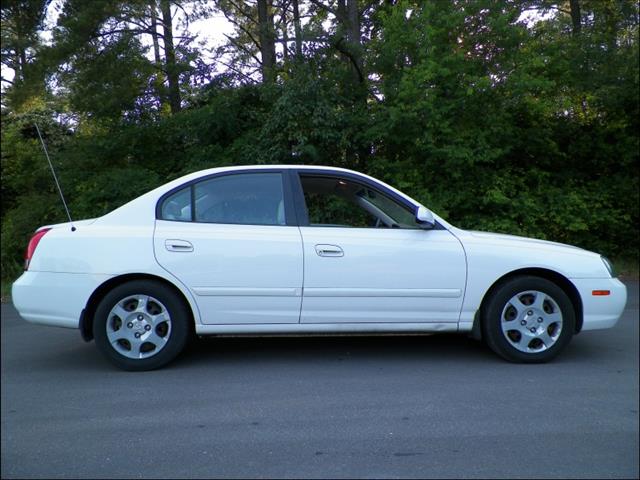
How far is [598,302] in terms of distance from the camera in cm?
478

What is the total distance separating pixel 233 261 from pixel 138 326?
90 centimetres

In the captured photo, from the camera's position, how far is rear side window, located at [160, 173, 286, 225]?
A: 4.73 metres

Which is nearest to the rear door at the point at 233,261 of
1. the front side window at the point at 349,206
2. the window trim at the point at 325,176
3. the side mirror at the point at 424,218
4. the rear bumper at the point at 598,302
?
the window trim at the point at 325,176

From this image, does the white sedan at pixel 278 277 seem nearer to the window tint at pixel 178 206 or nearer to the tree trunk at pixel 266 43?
the window tint at pixel 178 206

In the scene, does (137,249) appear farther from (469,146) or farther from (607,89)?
(607,89)

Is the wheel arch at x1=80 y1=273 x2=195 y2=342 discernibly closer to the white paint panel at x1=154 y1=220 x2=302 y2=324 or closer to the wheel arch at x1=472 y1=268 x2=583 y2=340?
the white paint panel at x1=154 y1=220 x2=302 y2=324

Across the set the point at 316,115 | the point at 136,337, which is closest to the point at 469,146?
the point at 316,115

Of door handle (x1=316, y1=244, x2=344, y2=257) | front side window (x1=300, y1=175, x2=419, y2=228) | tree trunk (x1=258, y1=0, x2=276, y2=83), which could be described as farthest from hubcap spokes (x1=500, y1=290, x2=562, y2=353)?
tree trunk (x1=258, y1=0, x2=276, y2=83)

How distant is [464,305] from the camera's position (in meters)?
4.70

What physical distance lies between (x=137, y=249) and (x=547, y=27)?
33.3 feet

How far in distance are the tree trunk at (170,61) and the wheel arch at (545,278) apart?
9.63m

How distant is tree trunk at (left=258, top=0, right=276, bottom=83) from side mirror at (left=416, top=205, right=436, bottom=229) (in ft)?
25.4

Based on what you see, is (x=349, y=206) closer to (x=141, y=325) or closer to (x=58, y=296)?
(x=141, y=325)

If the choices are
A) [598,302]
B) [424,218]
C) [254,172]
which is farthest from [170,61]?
[598,302]
